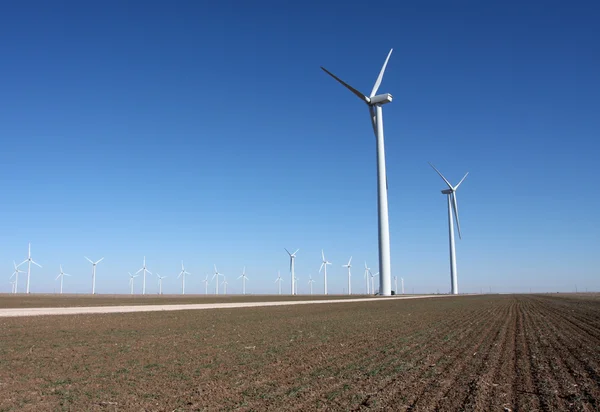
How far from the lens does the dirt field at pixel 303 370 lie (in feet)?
36.8

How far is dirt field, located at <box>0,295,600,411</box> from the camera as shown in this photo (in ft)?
36.8

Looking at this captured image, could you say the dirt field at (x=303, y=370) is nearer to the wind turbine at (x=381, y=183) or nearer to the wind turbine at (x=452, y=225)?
the wind turbine at (x=381, y=183)

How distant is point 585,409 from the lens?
34.2ft

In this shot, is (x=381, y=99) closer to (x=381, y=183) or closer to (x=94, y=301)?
(x=381, y=183)

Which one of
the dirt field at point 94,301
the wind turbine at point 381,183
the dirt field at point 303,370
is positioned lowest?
the dirt field at point 94,301

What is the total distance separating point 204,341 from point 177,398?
468 inches

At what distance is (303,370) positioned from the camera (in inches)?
594

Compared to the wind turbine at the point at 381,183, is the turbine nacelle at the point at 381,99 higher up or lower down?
higher up

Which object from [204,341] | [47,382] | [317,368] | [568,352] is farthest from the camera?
[204,341]

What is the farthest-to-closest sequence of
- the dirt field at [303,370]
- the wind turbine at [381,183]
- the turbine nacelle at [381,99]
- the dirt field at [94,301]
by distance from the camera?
the turbine nacelle at [381,99] → the wind turbine at [381,183] → the dirt field at [94,301] → the dirt field at [303,370]

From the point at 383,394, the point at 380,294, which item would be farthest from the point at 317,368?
the point at 380,294

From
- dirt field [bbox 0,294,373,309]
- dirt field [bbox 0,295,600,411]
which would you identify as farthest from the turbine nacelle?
dirt field [bbox 0,295,600,411]

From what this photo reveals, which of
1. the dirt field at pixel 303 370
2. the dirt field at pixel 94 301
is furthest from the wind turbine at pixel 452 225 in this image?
the dirt field at pixel 303 370

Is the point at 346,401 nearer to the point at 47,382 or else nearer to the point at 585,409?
→ the point at 585,409
